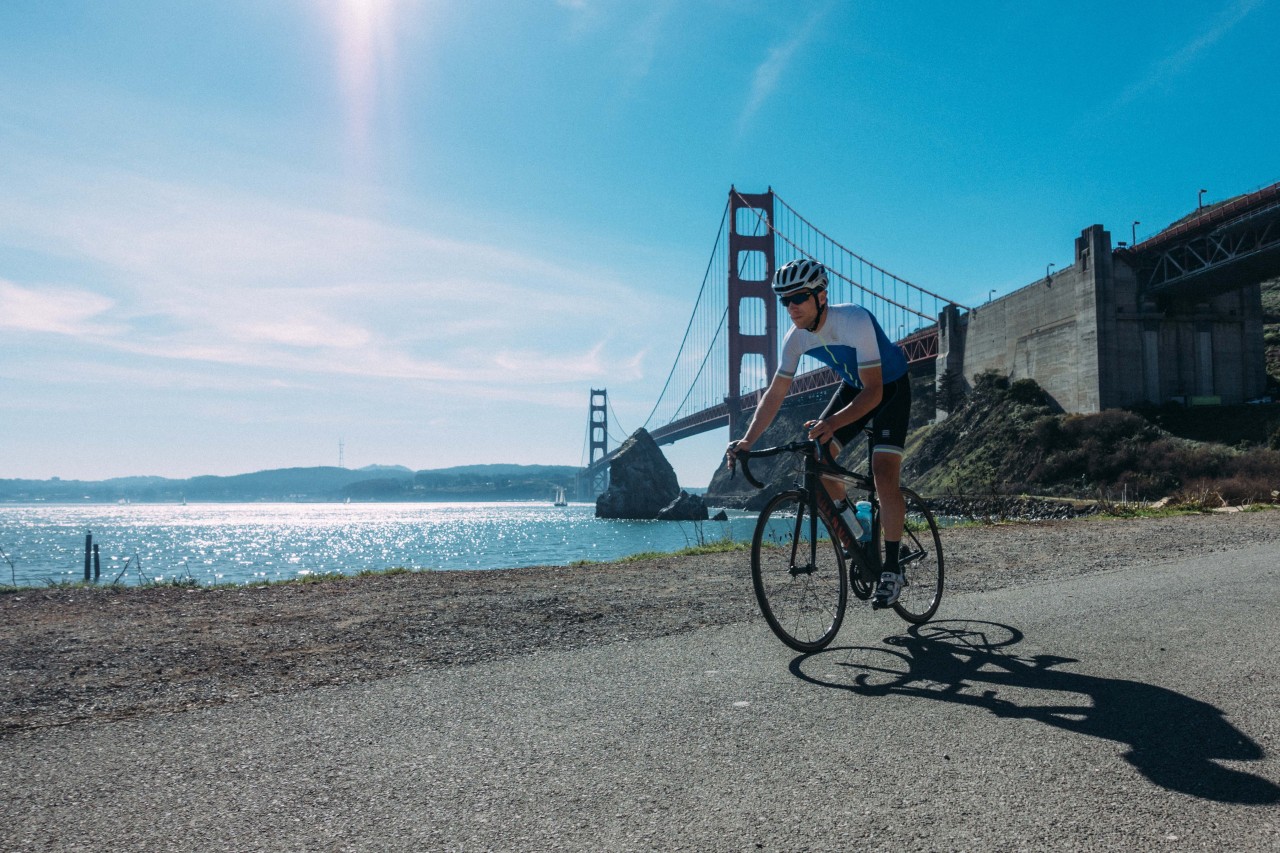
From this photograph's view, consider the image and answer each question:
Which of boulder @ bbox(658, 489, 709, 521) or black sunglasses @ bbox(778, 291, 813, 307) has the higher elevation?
black sunglasses @ bbox(778, 291, 813, 307)

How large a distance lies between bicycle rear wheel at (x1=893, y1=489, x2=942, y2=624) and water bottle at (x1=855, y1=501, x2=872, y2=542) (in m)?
0.42

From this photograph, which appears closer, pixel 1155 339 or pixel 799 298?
pixel 799 298

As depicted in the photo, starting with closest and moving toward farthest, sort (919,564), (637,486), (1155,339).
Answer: (919,564), (1155,339), (637,486)

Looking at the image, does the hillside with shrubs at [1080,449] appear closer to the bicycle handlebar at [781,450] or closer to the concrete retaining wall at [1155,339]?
the concrete retaining wall at [1155,339]

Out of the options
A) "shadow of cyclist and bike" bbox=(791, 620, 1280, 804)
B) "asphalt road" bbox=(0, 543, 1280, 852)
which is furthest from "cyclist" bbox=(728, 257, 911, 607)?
"asphalt road" bbox=(0, 543, 1280, 852)

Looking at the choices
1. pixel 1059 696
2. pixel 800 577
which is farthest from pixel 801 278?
pixel 1059 696

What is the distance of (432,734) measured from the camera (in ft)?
9.02

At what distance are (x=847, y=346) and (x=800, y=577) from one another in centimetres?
123

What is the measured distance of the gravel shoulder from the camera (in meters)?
3.58

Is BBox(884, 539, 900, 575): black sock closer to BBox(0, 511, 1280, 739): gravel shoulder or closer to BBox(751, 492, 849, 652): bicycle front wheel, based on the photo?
BBox(751, 492, 849, 652): bicycle front wheel

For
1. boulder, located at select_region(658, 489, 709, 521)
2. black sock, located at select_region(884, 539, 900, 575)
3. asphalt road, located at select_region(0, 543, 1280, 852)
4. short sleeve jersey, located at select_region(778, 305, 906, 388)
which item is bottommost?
boulder, located at select_region(658, 489, 709, 521)

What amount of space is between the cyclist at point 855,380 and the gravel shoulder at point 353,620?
1.09 m

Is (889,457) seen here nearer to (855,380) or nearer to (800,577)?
(855,380)

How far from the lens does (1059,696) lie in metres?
3.05
